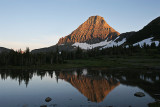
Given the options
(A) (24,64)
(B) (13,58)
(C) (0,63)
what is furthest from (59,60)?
(C) (0,63)

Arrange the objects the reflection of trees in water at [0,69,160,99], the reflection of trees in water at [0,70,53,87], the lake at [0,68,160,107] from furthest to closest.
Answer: the reflection of trees in water at [0,70,53,87] → the reflection of trees in water at [0,69,160,99] → the lake at [0,68,160,107]

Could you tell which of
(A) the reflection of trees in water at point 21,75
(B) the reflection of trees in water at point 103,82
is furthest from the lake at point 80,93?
(A) the reflection of trees in water at point 21,75

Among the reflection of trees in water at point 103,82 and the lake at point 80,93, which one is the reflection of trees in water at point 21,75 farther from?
the lake at point 80,93

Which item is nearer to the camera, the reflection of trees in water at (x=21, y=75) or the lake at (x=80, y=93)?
the lake at (x=80, y=93)

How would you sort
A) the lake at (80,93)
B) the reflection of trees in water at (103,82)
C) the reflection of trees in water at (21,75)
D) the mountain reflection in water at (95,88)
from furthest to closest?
the reflection of trees in water at (21,75) < the reflection of trees in water at (103,82) < the mountain reflection in water at (95,88) < the lake at (80,93)

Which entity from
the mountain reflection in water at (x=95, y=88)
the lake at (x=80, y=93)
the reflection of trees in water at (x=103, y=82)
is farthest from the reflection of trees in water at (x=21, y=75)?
the mountain reflection in water at (x=95, y=88)

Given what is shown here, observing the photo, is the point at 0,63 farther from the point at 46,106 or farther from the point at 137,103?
the point at 137,103

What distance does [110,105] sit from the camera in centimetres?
3422

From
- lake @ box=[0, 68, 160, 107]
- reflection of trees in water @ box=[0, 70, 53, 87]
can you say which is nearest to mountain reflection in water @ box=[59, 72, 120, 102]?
lake @ box=[0, 68, 160, 107]

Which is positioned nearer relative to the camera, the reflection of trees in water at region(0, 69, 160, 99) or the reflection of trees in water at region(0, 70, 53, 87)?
the reflection of trees in water at region(0, 69, 160, 99)

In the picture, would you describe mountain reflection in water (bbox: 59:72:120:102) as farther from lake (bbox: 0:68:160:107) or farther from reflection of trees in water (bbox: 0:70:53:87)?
reflection of trees in water (bbox: 0:70:53:87)

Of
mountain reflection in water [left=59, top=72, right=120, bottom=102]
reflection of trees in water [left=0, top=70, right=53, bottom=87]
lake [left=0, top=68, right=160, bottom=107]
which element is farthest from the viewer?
reflection of trees in water [left=0, top=70, right=53, bottom=87]

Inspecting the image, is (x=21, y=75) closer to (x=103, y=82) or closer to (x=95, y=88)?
(x=103, y=82)

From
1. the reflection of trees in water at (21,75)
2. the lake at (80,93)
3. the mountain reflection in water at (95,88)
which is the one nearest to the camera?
the lake at (80,93)
